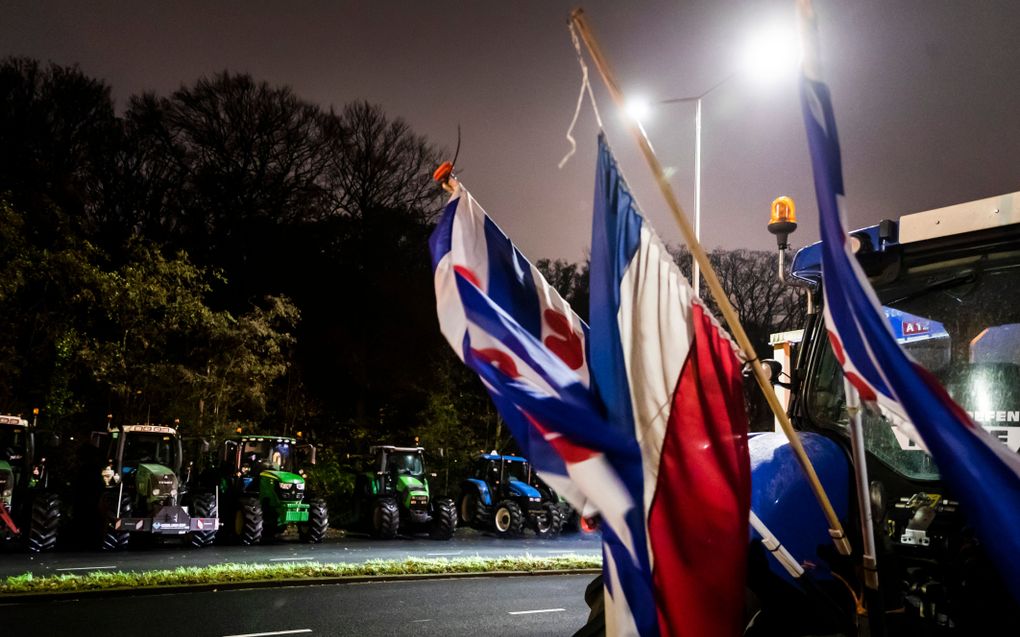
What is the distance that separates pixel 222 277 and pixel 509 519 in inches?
413

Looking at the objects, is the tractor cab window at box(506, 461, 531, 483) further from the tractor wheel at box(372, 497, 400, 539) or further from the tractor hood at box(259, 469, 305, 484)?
the tractor hood at box(259, 469, 305, 484)

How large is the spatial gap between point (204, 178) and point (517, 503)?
59.4 ft

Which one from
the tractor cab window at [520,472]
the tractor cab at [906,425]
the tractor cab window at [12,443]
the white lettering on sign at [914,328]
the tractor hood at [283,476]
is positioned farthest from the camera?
the tractor cab window at [520,472]

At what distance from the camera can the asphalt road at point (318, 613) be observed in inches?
365

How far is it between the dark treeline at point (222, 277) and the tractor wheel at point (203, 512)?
567cm

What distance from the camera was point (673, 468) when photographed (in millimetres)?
3061

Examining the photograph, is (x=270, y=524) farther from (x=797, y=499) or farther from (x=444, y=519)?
(x=797, y=499)

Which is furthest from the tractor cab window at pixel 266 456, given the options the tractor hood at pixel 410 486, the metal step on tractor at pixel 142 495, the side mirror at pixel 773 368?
the side mirror at pixel 773 368

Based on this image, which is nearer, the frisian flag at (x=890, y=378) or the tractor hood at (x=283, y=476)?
the frisian flag at (x=890, y=378)

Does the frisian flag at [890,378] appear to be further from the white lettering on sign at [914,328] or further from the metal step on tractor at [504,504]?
the metal step on tractor at [504,504]

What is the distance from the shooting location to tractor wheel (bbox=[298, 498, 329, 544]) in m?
19.9

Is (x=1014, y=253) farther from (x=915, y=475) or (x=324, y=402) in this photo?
(x=324, y=402)

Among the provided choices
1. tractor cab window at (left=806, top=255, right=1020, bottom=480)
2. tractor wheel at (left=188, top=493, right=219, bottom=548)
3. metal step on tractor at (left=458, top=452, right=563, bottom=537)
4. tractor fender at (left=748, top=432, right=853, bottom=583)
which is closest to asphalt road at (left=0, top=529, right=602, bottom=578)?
tractor wheel at (left=188, top=493, right=219, bottom=548)

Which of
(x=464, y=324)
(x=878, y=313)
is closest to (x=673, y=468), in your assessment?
(x=878, y=313)
